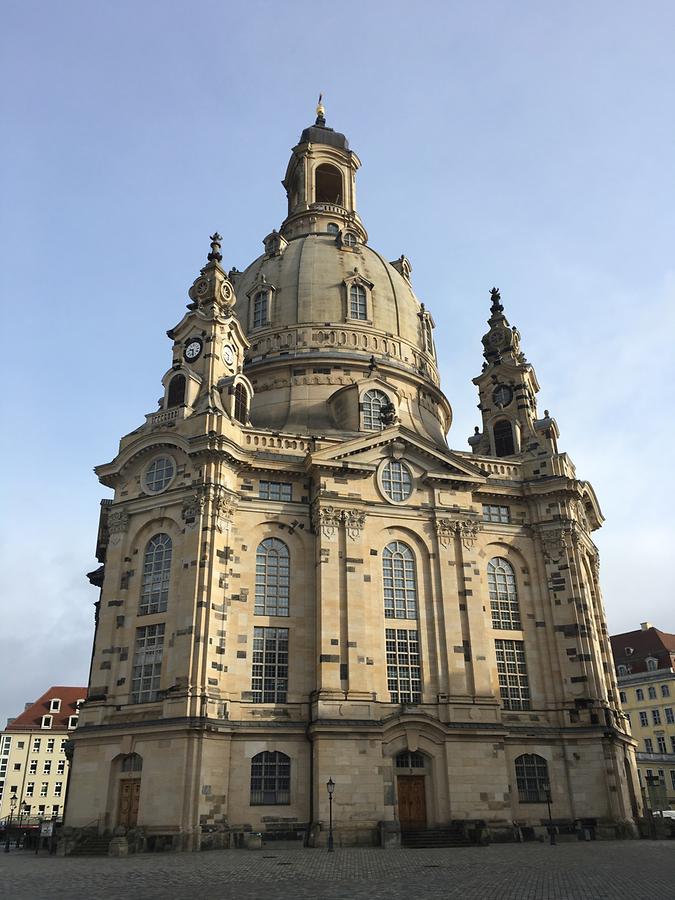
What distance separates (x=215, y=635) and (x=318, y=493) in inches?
391

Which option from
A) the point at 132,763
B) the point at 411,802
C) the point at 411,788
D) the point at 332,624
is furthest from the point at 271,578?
the point at 411,802

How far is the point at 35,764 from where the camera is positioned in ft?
300

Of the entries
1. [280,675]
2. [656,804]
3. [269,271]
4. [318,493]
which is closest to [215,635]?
[280,675]

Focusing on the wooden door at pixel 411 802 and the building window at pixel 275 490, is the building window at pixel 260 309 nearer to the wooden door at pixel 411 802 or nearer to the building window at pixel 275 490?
the building window at pixel 275 490

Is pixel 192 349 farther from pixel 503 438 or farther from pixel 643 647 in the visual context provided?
pixel 643 647

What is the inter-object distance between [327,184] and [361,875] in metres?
64.5

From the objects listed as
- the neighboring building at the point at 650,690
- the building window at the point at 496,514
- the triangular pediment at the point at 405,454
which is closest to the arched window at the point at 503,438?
the building window at the point at 496,514

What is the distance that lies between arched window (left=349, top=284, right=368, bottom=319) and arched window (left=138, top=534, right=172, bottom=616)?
2399 centimetres

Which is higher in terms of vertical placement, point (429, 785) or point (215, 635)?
point (215, 635)

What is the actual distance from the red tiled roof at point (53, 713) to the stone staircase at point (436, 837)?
6397 centimetres

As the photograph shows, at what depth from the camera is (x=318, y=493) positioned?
4559cm

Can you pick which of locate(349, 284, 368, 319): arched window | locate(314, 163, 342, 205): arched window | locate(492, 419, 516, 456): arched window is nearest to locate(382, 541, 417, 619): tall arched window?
locate(492, 419, 516, 456): arched window

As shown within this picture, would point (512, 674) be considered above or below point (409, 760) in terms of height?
above

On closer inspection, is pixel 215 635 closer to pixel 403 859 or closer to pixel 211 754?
pixel 211 754
